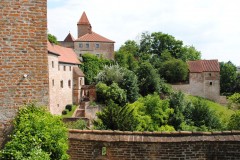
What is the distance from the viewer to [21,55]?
7.16 metres

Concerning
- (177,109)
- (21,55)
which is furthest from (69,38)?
(21,55)

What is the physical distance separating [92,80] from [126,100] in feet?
36.0

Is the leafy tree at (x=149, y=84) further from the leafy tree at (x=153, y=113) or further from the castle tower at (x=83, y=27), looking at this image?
the castle tower at (x=83, y=27)

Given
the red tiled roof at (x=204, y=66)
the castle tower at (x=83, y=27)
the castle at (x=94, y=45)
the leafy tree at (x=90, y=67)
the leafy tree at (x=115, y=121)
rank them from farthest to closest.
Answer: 1. the castle tower at (x=83, y=27)
2. the castle at (x=94, y=45)
3. the red tiled roof at (x=204, y=66)
4. the leafy tree at (x=90, y=67)
5. the leafy tree at (x=115, y=121)

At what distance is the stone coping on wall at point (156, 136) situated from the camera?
754 cm

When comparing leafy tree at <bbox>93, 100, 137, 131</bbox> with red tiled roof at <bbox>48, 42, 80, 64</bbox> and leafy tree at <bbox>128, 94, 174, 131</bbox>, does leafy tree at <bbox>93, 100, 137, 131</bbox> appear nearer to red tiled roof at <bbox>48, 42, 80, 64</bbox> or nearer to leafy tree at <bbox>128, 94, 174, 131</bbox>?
leafy tree at <bbox>128, 94, 174, 131</bbox>

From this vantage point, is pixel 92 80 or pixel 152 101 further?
pixel 92 80

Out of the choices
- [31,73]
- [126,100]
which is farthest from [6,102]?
[126,100]

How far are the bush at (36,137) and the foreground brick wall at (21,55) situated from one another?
1.13ft

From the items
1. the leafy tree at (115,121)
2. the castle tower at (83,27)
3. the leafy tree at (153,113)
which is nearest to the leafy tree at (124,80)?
the leafy tree at (153,113)

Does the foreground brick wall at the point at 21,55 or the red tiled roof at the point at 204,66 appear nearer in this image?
the foreground brick wall at the point at 21,55

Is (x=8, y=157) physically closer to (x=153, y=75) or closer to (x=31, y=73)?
(x=31, y=73)

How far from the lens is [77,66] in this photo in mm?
46656

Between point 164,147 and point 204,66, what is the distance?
4664 centimetres
